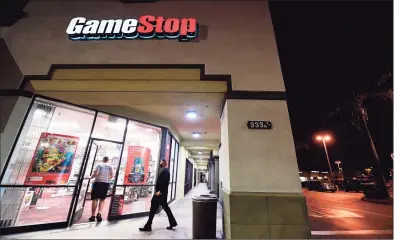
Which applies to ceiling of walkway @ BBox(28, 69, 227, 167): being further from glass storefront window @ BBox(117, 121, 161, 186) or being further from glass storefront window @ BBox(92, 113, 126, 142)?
glass storefront window @ BBox(117, 121, 161, 186)

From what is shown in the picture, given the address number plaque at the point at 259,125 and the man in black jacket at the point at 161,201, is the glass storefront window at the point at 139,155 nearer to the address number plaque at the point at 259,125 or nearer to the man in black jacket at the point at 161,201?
the man in black jacket at the point at 161,201

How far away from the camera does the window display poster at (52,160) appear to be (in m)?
5.13

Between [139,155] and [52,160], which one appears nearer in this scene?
[52,160]

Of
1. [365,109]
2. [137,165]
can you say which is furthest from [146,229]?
[365,109]

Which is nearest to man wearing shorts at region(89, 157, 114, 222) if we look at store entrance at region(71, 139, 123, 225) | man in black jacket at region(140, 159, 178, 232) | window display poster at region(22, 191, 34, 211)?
store entrance at region(71, 139, 123, 225)

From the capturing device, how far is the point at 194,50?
512cm

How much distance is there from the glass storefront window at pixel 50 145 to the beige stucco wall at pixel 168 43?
4.29 ft

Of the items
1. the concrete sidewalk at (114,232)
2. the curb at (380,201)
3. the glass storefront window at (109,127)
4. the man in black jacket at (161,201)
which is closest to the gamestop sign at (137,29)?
the glass storefront window at (109,127)

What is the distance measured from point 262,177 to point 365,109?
15194mm

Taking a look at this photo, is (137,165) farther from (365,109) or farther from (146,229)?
(365,109)

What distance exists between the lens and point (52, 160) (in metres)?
5.45

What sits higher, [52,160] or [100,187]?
[52,160]

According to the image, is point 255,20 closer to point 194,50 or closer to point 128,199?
point 194,50

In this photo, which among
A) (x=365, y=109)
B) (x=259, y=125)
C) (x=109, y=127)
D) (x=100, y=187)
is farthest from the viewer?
(x=365, y=109)
